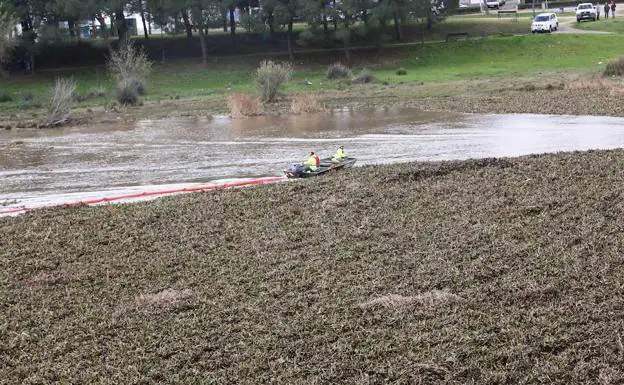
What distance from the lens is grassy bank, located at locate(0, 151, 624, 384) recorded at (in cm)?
648

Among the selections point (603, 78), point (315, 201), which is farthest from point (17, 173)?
point (603, 78)

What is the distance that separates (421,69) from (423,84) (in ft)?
27.0

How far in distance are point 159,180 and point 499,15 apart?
189ft

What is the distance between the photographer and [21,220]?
12820 mm

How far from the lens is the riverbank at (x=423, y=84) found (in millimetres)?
29906

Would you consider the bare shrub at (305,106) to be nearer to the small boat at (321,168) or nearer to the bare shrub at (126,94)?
the bare shrub at (126,94)

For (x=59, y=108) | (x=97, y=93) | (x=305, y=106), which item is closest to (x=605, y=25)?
(x=305, y=106)

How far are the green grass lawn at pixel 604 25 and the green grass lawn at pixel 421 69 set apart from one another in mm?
5035

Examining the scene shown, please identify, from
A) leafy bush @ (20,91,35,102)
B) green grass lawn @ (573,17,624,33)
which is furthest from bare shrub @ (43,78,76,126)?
green grass lawn @ (573,17,624,33)

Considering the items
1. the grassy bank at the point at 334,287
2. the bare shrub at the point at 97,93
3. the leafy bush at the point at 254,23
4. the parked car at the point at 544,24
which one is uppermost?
the leafy bush at the point at 254,23

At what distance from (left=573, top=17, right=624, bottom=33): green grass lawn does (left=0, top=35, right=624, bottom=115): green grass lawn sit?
5035mm

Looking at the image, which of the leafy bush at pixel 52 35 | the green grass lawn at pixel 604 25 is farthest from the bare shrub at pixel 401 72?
the leafy bush at pixel 52 35

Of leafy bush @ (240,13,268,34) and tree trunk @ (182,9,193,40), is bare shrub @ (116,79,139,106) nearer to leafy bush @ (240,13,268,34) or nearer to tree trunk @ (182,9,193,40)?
leafy bush @ (240,13,268,34)

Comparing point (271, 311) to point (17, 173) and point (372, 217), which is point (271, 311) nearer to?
point (372, 217)
